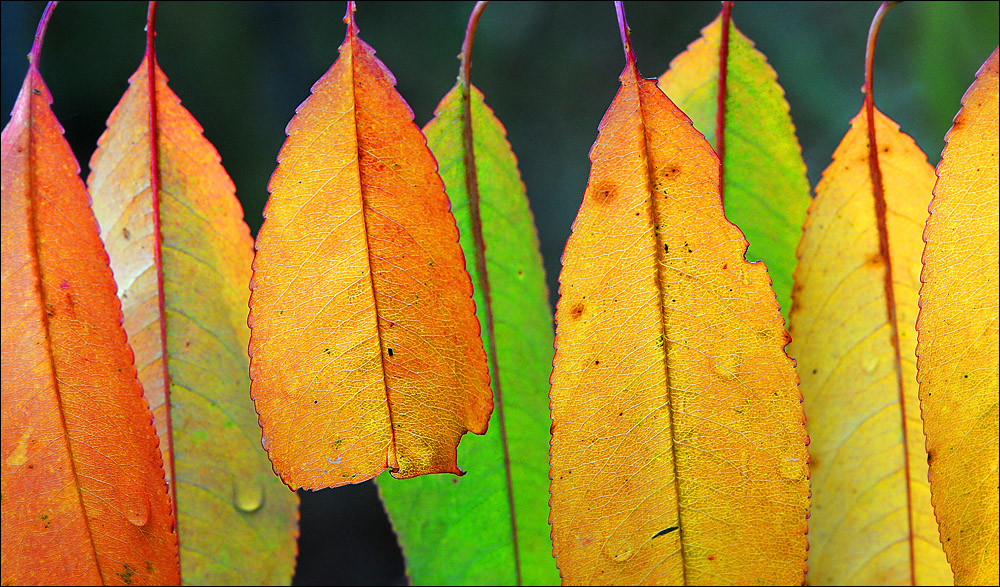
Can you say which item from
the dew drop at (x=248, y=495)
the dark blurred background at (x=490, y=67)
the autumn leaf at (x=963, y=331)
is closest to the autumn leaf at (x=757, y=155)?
the autumn leaf at (x=963, y=331)

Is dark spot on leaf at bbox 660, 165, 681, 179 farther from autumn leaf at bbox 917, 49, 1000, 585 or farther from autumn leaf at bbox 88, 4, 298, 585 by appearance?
autumn leaf at bbox 88, 4, 298, 585

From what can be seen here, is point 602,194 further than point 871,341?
No

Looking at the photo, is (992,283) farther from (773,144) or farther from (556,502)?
(556,502)

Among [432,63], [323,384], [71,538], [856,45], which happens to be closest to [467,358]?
[323,384]

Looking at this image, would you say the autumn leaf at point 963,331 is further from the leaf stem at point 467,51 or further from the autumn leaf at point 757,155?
the leaf stem at point 467,51

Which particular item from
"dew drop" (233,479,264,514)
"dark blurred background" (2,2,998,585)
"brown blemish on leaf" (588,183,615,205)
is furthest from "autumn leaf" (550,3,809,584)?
"dark blurred background" (2,2,998,585)

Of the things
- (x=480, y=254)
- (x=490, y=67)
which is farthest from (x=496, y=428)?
(x=490, y=67)

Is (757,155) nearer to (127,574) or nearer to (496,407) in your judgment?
(496,407)
